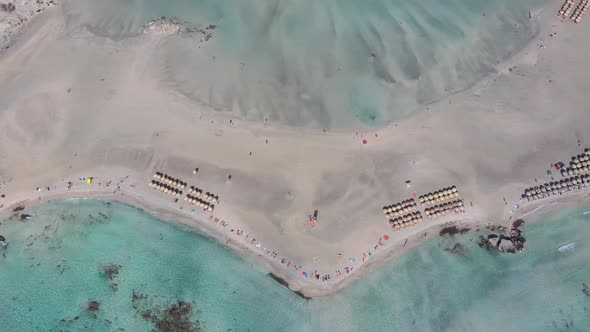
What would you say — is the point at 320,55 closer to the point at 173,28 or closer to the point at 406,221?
the point at 173,28

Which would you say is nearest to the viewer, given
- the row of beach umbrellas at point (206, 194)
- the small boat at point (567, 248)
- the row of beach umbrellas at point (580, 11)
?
the small boat at point (567, 248)

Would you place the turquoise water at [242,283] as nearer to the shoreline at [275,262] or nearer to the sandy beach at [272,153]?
the shoreline at [275,262]

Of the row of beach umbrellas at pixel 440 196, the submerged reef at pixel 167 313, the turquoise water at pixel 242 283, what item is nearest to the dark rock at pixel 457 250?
the turquoise water at pixel 242 283

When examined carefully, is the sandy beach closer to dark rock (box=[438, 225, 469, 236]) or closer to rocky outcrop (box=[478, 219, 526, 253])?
dark rock (box=[438, 225, 469, 236])

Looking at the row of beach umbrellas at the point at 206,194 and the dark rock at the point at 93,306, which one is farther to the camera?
the row of beach umbrellas at the point at 206,194

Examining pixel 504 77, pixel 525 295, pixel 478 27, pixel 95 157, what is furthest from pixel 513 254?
pixel 95 157

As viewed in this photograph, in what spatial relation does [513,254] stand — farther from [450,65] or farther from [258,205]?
[258,205]

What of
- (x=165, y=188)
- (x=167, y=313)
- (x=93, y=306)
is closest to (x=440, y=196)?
(x=165, y=188)
